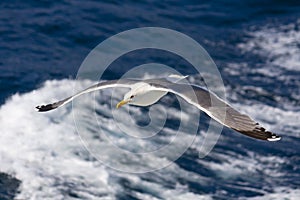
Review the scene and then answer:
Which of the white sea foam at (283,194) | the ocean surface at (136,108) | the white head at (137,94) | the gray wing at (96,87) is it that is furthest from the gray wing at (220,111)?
the white sea foam at (283,194)

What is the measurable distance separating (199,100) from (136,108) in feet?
31.5

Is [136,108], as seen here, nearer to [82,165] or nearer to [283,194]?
[82,165]

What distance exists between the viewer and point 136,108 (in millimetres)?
24953

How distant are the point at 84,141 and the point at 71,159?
136cm

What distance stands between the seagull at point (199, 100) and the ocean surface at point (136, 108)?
3.99 m

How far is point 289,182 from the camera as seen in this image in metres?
21.9

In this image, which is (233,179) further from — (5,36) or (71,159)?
(5,36)

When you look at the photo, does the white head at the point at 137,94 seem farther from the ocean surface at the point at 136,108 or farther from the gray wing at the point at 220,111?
the ocean surface at the point at 136,108

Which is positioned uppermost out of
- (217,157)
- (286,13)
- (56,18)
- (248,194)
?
(286,13)

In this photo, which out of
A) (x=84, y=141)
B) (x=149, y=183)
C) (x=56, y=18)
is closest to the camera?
(x=149, y=183)

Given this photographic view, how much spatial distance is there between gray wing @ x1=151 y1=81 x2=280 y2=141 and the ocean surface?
5.07 m

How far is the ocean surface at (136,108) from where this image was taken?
68.1 ft

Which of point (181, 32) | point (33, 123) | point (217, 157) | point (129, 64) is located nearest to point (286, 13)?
point (181, 32)

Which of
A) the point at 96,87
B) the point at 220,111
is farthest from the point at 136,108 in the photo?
the point at 220,111
